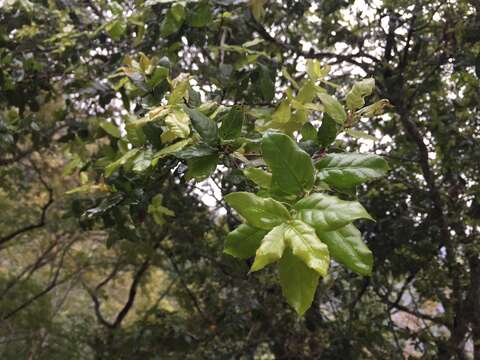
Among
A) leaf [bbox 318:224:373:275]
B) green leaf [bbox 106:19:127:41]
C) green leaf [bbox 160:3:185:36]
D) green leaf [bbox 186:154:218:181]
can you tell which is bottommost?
leaf [bbox 318:224:373:275]

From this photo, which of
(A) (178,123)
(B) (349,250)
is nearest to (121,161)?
(A) (178,123)

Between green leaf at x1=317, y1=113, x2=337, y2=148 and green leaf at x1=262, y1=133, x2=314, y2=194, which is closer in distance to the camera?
green leaf at x1=262, y1=133, x2=314, y2=194

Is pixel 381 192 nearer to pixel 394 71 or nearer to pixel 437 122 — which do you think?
pixel 437 122

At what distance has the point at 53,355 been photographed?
465cm

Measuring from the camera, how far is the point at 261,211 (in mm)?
668

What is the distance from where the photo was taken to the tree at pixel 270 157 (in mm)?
754

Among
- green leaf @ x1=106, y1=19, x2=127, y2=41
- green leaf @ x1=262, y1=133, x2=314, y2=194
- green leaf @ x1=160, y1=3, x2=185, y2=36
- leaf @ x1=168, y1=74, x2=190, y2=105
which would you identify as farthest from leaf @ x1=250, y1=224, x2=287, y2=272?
green leaf @ x1=106, y1=19, x2=127, y2=41

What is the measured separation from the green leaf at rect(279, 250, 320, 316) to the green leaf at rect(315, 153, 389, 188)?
0.16m

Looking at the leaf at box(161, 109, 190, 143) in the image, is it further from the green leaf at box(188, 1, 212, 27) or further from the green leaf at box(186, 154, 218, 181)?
the green leaf at box(188, 1, 212, 27)

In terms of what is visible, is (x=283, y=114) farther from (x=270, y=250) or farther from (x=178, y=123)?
(x=270, y=250)

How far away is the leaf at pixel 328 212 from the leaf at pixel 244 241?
0.25ft

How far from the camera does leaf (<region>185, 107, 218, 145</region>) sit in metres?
0.86

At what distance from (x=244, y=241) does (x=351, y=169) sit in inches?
8.0

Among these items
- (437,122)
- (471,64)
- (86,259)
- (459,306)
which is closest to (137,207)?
(471,64)
